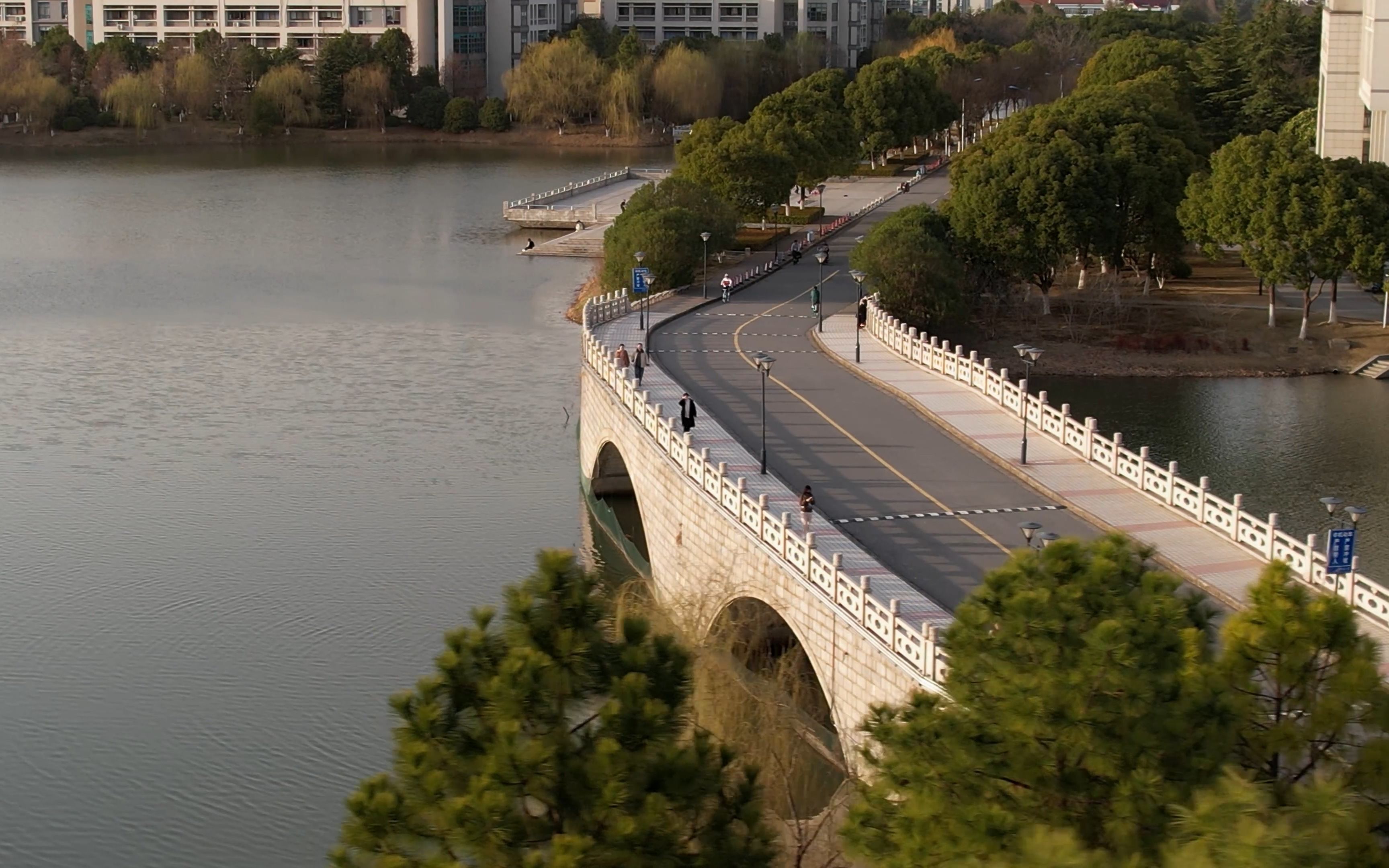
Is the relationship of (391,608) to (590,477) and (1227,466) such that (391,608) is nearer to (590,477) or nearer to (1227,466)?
(590,477)

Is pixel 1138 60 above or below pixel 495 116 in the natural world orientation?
above

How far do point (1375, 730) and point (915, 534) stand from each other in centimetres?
1232

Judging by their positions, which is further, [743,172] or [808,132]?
[808,132]

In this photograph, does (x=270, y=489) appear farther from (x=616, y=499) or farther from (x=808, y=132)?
(x=808, y=132)

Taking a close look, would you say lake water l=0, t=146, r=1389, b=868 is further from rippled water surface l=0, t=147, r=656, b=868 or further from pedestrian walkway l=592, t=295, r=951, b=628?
pedestrian walkway l=592, t=295, r=951, b=628

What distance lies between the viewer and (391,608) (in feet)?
92.8

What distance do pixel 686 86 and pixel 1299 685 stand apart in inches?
3791

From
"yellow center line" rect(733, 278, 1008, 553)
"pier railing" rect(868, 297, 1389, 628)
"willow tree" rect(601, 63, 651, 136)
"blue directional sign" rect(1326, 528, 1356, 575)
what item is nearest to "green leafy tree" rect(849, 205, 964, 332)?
"yellow center line" rect(733, 278, 1008, 553)

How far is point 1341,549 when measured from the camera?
2078 centimetres

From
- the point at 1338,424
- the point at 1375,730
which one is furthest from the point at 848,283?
the point at 1375,730

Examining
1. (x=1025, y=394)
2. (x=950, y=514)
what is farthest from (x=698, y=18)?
(x=950, y=514)

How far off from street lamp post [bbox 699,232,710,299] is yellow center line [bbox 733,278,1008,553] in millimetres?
2867

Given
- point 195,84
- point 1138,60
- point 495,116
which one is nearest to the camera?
point 1138,60

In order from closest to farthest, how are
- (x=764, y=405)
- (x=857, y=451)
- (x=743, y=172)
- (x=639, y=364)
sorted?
(x=857, y=451) → (x=764, y=405) → (x=639, y=364) → (x=743, y=172)
